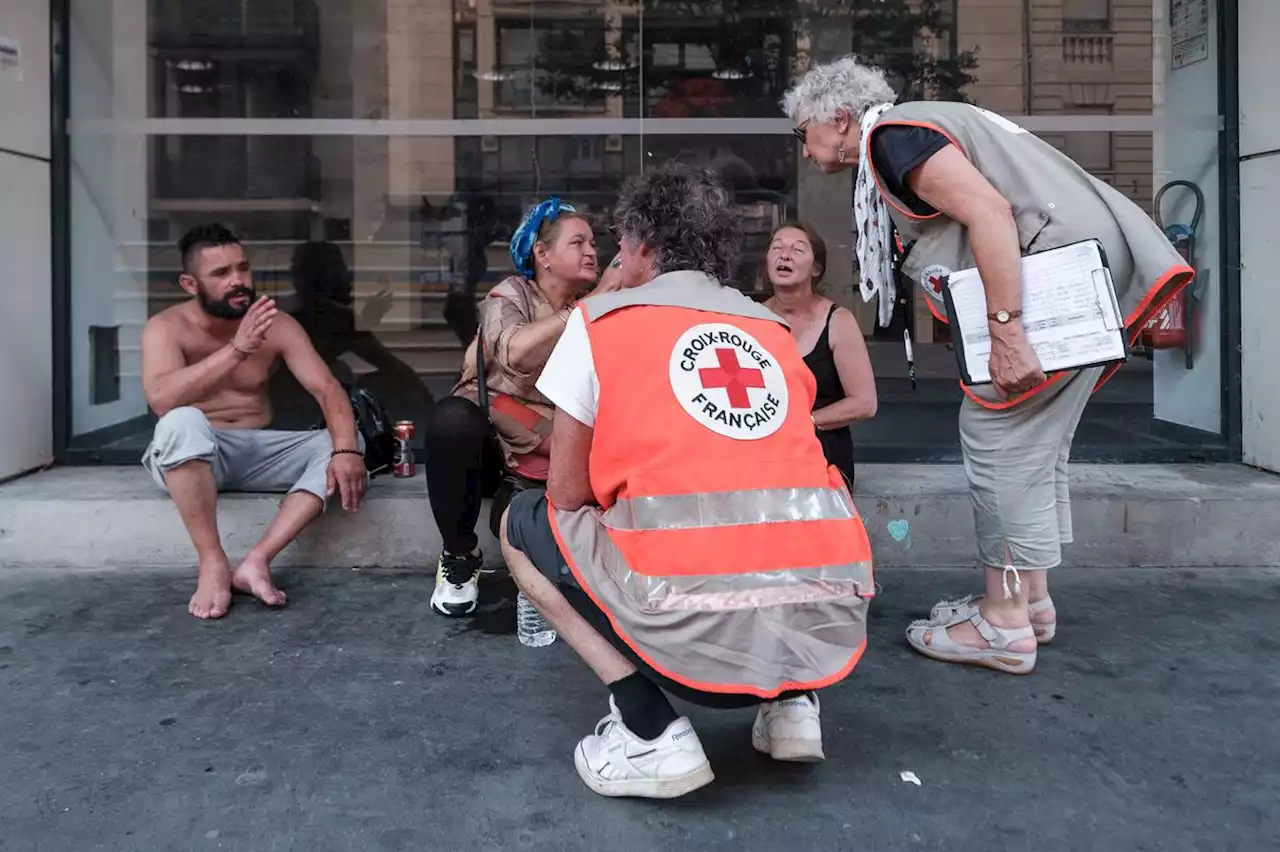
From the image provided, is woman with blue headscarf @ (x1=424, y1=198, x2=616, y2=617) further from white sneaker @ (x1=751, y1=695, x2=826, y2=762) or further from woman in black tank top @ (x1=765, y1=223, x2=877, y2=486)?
white sneaker @ (x1=751, y1=695, x2=826, y2=762)

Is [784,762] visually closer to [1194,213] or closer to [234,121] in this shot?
[1194,213]

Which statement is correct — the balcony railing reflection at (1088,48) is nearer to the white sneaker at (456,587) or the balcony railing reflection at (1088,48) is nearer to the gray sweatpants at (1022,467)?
the gray sweatpants at (1022,467)

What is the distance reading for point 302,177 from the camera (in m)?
6.09

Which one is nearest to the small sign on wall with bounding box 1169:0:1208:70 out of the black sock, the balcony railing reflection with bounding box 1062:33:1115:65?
the balcony railing reflection with bounding box 1062:33:1115:65

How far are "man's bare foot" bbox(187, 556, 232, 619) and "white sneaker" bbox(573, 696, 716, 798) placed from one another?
1808mm

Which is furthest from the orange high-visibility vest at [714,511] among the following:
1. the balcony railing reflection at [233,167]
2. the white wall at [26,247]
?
the balcony railing reflection at [233,167]

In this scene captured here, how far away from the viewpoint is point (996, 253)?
2791 millimetres

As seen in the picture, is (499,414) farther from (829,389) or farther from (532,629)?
(829,389)

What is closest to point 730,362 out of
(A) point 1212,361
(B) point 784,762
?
(B) point 784,762

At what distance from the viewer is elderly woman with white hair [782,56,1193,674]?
112 inches

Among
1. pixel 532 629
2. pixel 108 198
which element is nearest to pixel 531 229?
pixel 532 629

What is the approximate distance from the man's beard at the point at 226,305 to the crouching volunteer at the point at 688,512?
2222mm

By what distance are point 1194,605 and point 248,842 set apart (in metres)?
A: 3.16

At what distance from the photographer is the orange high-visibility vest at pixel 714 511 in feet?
7.11
